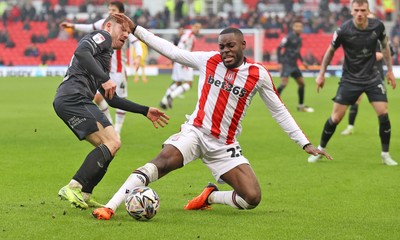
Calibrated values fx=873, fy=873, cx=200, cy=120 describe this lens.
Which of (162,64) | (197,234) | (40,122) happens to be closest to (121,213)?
(197,234)

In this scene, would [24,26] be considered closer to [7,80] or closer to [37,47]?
[37,47]

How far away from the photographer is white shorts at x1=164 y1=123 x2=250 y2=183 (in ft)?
29.0

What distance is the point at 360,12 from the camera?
1285cm

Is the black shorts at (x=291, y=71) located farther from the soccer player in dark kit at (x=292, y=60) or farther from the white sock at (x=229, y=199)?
the white sock at (x=229, y=199)

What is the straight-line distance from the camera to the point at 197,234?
7715 mm

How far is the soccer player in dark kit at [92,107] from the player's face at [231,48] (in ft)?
2.81

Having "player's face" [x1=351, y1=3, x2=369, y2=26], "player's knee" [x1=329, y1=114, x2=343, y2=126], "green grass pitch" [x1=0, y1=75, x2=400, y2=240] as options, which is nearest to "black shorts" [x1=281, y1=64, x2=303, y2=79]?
"green grass pitch" [x1=0, y1=75, x2=400, y2=240]

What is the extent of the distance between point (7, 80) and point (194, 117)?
30432 millimetres

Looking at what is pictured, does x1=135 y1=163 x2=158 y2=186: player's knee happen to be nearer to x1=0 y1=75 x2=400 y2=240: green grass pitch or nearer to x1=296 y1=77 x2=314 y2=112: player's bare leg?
x1=0 y1=75 x2=400 y2=240: green grass pitch

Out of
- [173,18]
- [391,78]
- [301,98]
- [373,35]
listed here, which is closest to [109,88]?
[373,35]

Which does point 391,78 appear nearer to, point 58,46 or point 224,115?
point 224,115

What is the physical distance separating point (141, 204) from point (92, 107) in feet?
4.89

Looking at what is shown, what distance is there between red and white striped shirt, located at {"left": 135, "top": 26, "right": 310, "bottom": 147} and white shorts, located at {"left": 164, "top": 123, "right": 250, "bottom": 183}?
0.07 metres

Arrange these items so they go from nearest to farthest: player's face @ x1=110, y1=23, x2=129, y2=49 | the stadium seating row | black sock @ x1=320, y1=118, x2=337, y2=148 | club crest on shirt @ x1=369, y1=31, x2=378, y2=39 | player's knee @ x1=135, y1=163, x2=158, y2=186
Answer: player's knee @ x1=135, y1=163, x2=158, y2=186 < player's face @ x1=110, y1=23, x2=129, y2=49 < club crest on shirt @ x1=369, y1=31, x2=378, y2=39 < black sock @ x1=320, y1=118, x2=337, y2=148 < the stadium seating row
